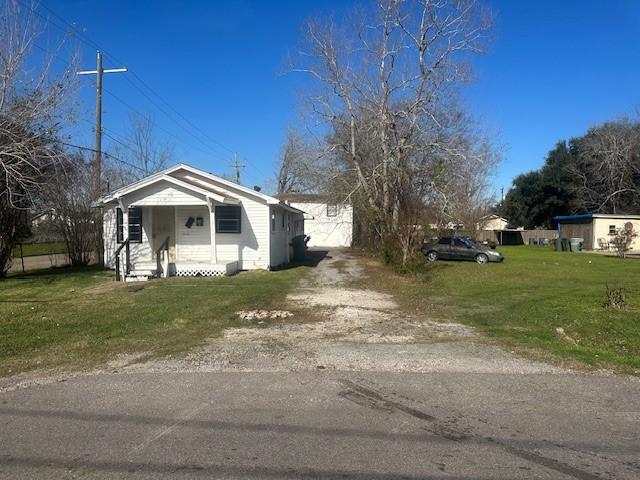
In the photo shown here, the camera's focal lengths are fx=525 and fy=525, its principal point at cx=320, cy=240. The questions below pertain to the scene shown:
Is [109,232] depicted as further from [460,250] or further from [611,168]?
[611,168]

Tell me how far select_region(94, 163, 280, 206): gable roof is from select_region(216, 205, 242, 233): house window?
48 cm

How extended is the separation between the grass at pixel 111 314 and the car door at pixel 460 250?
Answer: 1468cm

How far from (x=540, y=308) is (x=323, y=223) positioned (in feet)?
107

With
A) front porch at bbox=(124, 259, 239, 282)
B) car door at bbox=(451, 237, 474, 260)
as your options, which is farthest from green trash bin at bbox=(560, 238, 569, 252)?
front porch at bbox=(124, 259, 239, 282)

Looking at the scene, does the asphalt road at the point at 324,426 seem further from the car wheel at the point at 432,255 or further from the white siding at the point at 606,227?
the white siding at the point at 606,227

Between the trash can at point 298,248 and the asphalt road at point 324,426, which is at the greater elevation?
the trash can at point 298,248

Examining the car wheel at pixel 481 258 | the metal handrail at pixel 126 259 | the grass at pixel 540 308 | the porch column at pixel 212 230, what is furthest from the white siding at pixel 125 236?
the car wheel at pixel 481 258

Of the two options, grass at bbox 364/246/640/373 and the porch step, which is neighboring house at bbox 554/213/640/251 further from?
the porch step

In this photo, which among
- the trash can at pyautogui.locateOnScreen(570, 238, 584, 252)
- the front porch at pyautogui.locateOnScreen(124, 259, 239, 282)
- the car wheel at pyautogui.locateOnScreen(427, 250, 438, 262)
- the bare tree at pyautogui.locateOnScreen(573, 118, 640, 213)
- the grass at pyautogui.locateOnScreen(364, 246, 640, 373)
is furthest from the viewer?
the bare tree at pyautogui.locateOnScreen(573, 118, 640, 213)

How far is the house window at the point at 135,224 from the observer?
19375 mm

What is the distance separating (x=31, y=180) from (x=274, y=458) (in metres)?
15.1

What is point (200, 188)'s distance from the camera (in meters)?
18.5

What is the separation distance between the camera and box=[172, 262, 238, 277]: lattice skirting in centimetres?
1808

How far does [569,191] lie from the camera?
5662 centimetres
